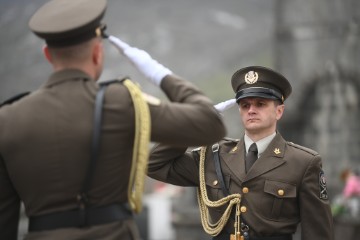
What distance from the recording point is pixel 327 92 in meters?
17.2

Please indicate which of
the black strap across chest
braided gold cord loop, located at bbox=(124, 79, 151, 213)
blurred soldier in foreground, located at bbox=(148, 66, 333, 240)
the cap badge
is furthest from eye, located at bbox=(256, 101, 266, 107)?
the black strap across chest

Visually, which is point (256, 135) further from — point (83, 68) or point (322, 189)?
point (83, 68)

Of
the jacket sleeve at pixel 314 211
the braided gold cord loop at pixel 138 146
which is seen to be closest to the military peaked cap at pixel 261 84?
the jacket sleeve at pixel 314 211

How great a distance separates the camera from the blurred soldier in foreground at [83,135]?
299cm

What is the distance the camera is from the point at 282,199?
432cm

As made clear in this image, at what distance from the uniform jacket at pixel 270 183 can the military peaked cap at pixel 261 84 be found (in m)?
0.29

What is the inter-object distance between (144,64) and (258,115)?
57.0 inches

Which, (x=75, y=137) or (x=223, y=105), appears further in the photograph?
(x=223, y=105)

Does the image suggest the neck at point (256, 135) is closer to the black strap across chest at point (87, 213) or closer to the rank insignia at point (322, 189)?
the rank insignia at point (322, 189)

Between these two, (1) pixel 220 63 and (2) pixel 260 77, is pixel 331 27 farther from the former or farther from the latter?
(1) pixel 220 63

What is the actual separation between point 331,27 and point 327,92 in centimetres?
157

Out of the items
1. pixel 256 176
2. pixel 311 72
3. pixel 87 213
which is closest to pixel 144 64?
pixel 87 213

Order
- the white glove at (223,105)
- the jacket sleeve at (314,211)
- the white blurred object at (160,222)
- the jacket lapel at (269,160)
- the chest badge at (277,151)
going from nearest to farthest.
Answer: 1. the white glove at (223,105)
2. the jacket sleeve at (314,211)
3. the jacket lapel at (269,160)
4. the chest badge at (277,151)
5. the white blurred object at (160,222)

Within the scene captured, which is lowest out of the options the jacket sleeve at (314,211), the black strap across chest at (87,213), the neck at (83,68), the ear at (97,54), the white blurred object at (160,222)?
the white blurred object at (160,222)
